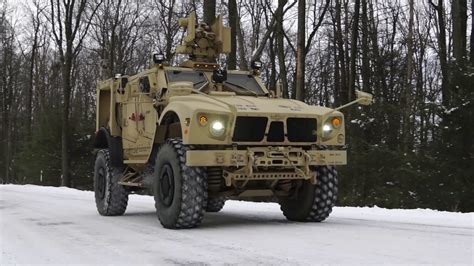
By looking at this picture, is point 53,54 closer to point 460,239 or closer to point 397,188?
point 397,188

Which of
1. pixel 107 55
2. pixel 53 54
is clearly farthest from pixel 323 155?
pixel 53 54

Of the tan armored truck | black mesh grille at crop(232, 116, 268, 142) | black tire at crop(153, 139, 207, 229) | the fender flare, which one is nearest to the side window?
the tan armored truck

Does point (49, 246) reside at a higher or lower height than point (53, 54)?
lower

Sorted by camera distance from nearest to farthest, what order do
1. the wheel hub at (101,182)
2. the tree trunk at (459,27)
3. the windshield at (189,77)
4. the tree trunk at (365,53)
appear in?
1. the windshield at (189,77)
2. the wheel hub at (101,182)
3. the tree trunk at (459,27)
4. the tree trunk at (365,53)

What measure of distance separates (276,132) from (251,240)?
5.80 feet

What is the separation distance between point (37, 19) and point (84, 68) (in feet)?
32.5

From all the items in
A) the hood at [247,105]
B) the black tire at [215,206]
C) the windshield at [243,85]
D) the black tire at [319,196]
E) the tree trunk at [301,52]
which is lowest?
the black tire at [215,206]

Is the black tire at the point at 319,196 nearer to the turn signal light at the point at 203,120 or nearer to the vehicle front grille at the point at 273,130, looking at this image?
the vehicle front grille at the point at 273,130

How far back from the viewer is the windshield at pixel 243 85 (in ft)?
31.0

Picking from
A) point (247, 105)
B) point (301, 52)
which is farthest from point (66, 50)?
point (247, 105)

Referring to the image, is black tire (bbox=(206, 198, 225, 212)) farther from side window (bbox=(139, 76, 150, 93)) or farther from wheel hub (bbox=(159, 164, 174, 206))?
wheel hub (bbox=(159, 164, 174, 206))

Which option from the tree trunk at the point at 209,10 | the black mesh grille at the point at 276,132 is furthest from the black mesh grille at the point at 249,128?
the tree trunk at the point at 209,10

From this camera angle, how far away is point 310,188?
8.45 m

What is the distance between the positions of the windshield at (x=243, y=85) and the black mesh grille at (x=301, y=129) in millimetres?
1747
